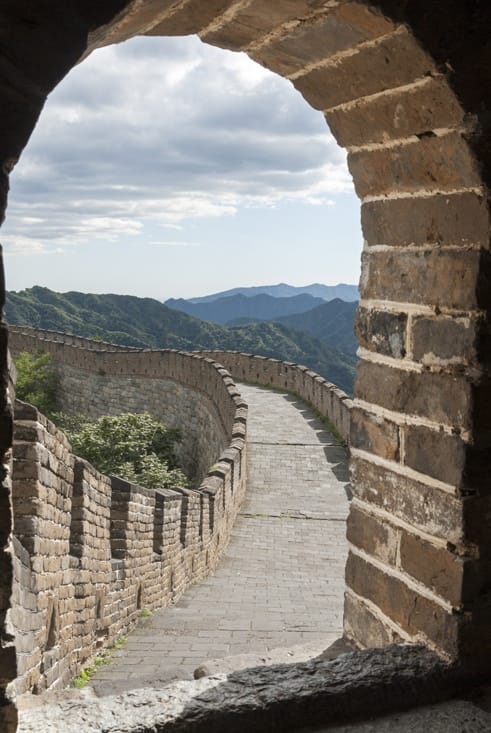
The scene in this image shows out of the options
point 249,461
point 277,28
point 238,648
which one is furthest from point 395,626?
point 249,461

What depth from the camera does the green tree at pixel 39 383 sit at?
2666 centimetres

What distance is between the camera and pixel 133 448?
709 inches

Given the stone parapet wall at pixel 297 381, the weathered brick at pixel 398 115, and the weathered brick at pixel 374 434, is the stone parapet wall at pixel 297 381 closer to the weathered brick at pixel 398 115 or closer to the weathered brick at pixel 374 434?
the weathered brick at pixel 374 434

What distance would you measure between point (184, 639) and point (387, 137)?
16.7ft

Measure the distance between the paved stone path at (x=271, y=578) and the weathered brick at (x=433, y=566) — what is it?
0.52 metres

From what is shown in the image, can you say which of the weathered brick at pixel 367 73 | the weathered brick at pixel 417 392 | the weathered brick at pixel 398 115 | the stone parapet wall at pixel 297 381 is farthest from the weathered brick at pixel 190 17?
the stone parapet wall at pixel 297 381

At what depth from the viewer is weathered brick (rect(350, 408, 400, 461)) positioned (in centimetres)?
227

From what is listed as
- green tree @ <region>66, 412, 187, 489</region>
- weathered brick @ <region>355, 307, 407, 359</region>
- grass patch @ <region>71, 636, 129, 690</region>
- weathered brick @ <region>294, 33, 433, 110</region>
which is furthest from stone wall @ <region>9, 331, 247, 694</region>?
green tree @ <region>66, 412, 187, 489</region>

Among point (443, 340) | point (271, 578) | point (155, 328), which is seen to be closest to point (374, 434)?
point (443, 340)

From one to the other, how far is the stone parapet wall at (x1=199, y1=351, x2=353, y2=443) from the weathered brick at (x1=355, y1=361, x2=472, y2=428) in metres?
13.0

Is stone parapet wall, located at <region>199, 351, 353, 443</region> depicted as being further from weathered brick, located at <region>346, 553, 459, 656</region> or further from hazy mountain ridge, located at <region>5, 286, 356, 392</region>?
hazy mountain ridge, located at <region>5, 286, 356, 392</region>

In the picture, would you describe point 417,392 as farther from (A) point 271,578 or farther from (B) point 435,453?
(A) point 271,578

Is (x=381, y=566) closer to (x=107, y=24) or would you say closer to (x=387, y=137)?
(x=387, y=137)

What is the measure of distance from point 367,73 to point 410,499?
1175 mm
